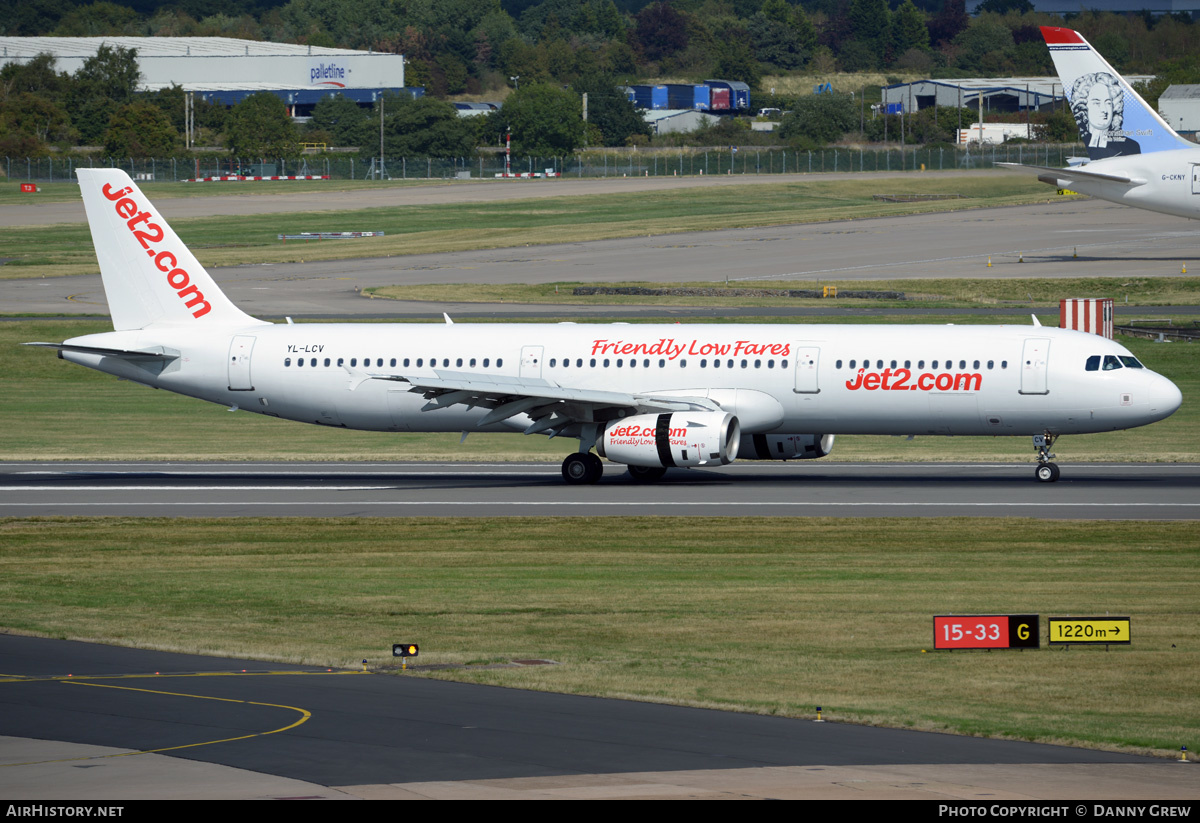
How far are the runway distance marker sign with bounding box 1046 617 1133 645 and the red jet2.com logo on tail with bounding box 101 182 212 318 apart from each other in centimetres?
3145

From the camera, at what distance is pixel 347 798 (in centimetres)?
1522

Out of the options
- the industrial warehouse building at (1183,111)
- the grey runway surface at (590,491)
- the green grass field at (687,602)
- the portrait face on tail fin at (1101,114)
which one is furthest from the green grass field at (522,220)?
the green grass field at (687,602)

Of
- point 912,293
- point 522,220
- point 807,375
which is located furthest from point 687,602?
point 522,220

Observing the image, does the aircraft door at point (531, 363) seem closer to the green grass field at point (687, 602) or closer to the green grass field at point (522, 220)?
the green grass field at point (687, 602)

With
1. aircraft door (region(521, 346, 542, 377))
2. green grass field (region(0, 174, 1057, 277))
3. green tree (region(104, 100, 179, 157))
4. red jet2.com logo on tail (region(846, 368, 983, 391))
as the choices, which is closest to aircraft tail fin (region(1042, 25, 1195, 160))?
green grass field (region(0, 174, 1057, 277))

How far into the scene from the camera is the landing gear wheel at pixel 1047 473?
4359 centimetres

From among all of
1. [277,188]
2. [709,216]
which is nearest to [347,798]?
[709,216]

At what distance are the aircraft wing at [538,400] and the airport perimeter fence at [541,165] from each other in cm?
14416

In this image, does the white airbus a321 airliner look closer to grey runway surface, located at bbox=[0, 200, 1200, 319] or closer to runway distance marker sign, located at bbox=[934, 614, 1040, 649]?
runway distance marker sign, located at bbox=[934, 614, 1040, 649]
